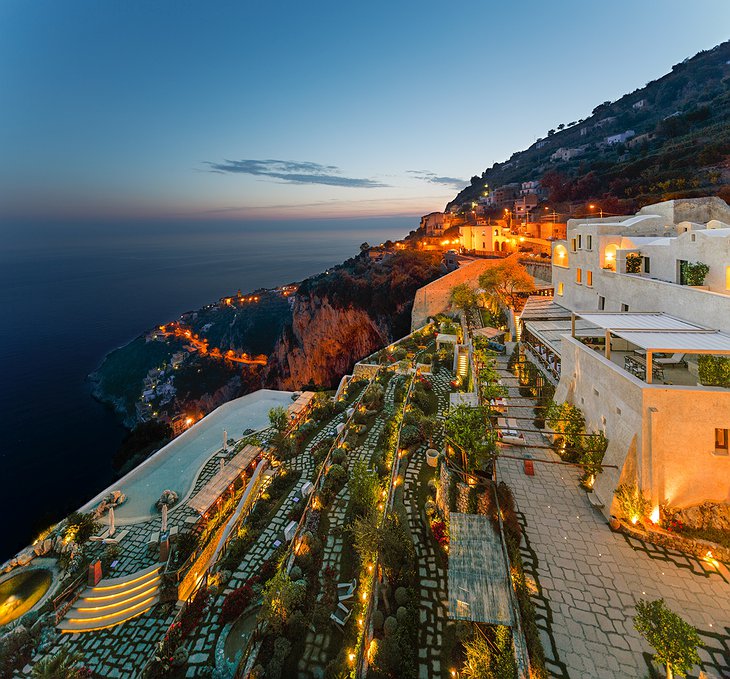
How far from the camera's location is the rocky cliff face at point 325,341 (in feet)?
146

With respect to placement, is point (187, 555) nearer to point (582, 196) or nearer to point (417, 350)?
point (417, 350)

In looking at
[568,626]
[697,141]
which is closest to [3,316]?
[568,626]

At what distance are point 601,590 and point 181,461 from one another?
17.3 m

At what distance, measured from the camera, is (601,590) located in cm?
779

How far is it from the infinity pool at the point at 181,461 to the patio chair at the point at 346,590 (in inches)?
358

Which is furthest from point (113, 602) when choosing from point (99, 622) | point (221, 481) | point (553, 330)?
point (553, 330)

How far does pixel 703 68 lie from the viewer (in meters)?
79.9

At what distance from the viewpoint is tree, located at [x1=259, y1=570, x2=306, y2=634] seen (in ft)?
27.6

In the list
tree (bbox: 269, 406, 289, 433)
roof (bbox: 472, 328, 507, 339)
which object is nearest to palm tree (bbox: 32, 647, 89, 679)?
tree (bbox: 269, 406, 289, 433)

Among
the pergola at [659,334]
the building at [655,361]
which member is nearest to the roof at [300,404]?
the building at [655,361]

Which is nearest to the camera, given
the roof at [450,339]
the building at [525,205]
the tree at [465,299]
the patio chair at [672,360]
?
the patio chair at [672,360]

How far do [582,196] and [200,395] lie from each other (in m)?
69.1

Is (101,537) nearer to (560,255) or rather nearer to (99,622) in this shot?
(99,622)

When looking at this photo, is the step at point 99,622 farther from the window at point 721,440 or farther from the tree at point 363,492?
the window at point 721,440
